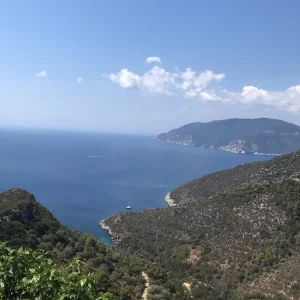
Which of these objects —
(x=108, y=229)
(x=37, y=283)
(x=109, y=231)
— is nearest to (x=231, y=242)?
(x=109, y=231)

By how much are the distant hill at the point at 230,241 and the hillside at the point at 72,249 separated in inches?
337

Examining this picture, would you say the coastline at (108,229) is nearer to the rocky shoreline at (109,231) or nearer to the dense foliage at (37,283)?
the rocky shoreline at (109,231)

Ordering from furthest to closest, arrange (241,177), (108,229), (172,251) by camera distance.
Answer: (241,177), (108,229), (172,251)

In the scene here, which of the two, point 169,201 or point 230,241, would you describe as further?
point 169,201

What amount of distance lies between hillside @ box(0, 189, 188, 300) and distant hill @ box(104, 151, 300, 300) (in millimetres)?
8554

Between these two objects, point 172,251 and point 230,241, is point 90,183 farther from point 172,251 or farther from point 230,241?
point 230,241

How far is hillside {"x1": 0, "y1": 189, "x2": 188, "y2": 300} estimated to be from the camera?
22161mm

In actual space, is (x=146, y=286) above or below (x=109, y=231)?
above

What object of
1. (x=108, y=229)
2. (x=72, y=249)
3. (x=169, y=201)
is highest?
(x=72, y=249)

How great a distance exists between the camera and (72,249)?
89.9 ft

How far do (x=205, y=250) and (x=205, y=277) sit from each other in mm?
6933

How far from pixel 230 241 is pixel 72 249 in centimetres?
2731

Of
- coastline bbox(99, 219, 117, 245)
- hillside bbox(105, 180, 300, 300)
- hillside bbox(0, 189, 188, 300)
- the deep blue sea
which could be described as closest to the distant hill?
hillside bbox(105, 180, 300, 300)

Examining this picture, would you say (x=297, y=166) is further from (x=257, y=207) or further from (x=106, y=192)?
(x=106, y=192)
